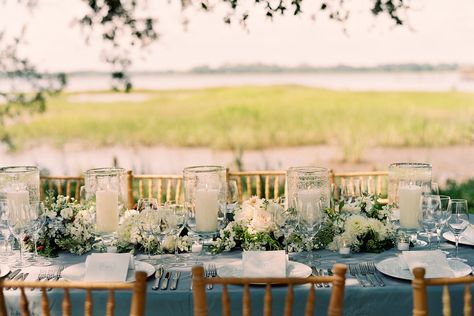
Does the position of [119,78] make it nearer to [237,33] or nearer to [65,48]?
[65,48]

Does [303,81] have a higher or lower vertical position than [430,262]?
higher

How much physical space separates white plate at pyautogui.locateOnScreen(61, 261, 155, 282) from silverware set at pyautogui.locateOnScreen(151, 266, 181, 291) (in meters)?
0.03

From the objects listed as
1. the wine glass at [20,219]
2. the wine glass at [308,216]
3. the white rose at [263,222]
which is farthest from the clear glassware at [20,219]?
the wine glass at [308,216]

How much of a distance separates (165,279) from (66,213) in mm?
570

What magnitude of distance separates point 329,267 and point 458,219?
485mm

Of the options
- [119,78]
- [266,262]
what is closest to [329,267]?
[266,262]

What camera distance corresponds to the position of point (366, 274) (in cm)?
204

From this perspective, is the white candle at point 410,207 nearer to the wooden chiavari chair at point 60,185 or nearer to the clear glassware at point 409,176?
the clear glassware at point 409,176

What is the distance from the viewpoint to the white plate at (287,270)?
202 cm

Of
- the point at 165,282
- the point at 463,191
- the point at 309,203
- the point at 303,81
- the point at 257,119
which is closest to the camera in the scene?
the point at 165,282

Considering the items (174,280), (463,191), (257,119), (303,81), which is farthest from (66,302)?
(303,81)

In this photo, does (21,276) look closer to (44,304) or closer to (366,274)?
(44,304)

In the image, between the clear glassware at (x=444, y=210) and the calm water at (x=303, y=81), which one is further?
the calm water at (x=303, y=81)

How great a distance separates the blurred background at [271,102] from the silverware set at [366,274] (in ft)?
16.8
